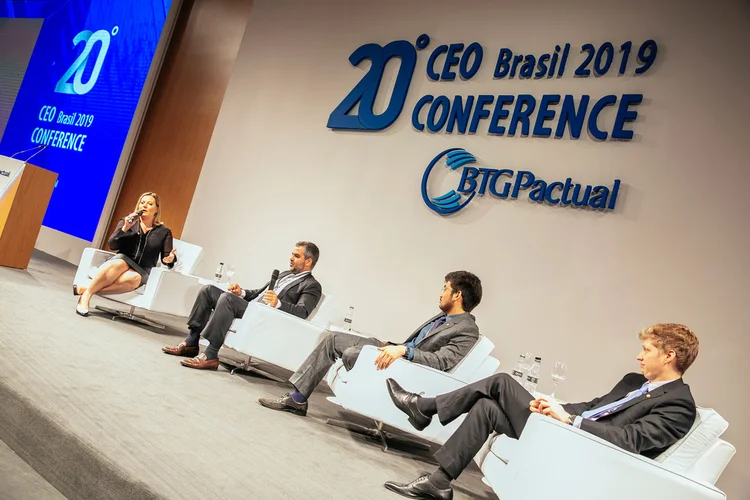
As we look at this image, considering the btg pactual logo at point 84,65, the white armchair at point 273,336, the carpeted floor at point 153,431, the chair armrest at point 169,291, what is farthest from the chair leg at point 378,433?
the btg pactual logo at point 84,65

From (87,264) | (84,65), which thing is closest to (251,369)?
(87,264)

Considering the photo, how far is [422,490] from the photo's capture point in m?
3.03

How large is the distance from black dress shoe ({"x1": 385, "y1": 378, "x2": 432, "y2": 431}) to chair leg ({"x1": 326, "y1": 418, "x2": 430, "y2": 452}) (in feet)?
1.59

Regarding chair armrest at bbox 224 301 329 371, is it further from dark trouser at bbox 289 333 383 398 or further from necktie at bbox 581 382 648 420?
necktie at bbox 581 382 648 420

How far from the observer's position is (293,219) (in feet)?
23.0

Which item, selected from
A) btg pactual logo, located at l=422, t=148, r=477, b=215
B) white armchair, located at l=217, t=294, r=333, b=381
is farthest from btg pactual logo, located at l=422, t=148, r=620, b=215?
white armchair, located at l=217, t=294, r=333, b=381

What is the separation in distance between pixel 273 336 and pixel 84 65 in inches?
310

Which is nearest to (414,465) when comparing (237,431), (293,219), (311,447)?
(311,447)

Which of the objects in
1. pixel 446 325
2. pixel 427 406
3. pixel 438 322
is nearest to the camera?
pixel 427 406

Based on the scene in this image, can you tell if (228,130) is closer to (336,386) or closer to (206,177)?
(206,177)

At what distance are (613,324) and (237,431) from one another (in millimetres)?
2929

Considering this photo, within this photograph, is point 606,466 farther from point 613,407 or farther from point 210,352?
point 210,352

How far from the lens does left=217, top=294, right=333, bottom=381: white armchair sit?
4551mm

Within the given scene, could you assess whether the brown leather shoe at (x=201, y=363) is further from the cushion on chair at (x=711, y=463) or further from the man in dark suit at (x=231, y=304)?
the cushion on chair at (x=711, y=463)
